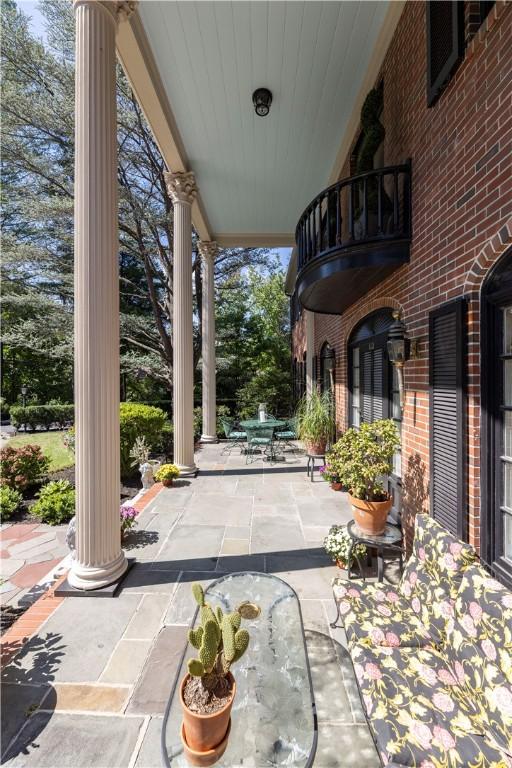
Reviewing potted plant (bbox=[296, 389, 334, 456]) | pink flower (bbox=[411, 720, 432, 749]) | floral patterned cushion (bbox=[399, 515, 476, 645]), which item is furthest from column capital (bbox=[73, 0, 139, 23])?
potted plant (bbox=[296, 389, 334, 456])

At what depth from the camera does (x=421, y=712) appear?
1469mm

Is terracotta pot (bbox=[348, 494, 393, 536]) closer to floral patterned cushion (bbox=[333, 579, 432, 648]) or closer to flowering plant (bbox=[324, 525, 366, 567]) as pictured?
flowering plant (bbox=[324, 525, 366, 567])

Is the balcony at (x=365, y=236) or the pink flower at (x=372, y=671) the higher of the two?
the balcony at (x=365, y=236)

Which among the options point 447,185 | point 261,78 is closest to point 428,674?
point 447,185

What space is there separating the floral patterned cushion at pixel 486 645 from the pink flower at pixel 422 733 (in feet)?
0.91

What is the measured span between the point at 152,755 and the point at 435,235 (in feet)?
12.6

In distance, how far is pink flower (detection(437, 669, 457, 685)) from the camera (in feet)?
5.39

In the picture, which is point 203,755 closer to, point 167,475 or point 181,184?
point 167,475

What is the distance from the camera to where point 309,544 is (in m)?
3.55

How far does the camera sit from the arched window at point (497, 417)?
2.09 meters

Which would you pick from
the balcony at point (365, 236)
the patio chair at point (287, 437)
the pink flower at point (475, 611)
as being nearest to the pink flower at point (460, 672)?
the pink flower at point (475, 611)

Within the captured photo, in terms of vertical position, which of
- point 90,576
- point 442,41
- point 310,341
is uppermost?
point 442,41

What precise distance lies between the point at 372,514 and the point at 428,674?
124 centimetres

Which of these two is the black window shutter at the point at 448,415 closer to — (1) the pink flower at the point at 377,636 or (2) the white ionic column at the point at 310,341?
(1) the pink flower at the point at 377,636
